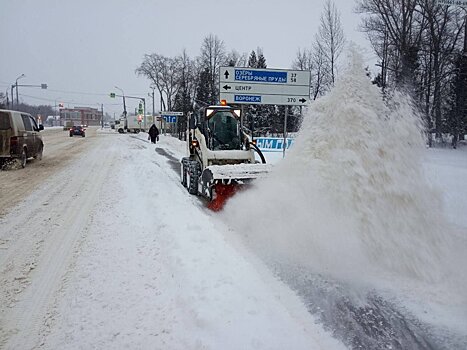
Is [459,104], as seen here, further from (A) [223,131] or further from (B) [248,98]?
(A) [223,131]

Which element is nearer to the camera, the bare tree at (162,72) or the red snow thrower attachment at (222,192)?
the red snow thrower attachment at (222,192)

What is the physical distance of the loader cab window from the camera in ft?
34.5

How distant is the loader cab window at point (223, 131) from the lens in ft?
34.5

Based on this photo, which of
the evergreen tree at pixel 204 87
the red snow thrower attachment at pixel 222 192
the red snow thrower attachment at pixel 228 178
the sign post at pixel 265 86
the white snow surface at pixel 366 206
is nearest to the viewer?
the white snow surface at pixel 366 206

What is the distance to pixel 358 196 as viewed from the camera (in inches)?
203

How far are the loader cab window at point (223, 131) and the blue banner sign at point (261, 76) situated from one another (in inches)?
160

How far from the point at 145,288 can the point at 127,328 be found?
873 mm

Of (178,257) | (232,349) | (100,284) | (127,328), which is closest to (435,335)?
(232,349)

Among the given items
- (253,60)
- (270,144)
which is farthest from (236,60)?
(270,144)

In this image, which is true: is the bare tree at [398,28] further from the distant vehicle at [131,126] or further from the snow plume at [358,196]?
the distant vehicle at [131,126]

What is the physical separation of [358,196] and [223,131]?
19.7 ft

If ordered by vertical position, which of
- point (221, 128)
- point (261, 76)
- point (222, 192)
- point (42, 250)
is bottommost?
point (42, 250)

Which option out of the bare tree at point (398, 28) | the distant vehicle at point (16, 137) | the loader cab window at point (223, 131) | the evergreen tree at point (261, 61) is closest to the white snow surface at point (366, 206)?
the loader cab window at point (223, 131)

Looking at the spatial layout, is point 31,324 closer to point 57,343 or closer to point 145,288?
point 57,343
